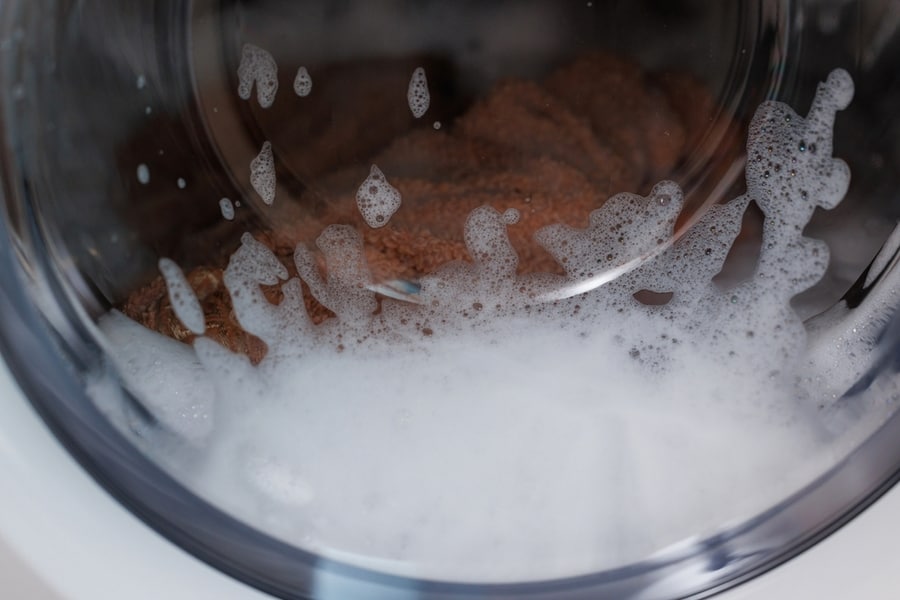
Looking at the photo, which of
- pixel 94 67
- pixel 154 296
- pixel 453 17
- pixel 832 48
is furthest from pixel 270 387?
pixel 832 48

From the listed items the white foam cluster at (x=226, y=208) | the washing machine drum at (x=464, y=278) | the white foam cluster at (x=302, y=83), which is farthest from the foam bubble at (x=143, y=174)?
the white foam cluster at (x=302, y=83)

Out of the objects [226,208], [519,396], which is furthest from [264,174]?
[519,396]

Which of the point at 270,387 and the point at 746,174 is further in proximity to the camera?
the point at 746,174

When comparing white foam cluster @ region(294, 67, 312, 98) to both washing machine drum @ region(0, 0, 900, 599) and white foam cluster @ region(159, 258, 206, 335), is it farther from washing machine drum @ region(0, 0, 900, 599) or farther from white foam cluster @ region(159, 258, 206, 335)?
white foam cluster @ region(159, 258, 206, 335)

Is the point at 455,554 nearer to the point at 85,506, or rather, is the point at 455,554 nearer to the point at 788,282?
the point at 85,506

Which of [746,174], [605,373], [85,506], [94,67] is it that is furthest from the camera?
[746,174]

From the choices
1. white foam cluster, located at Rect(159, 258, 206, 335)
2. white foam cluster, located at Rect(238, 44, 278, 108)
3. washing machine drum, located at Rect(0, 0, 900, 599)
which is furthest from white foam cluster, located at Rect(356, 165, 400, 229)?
white foam cluster, located at Rect(159, 258, 206, 335)

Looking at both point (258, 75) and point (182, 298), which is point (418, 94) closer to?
point (258, 75)
